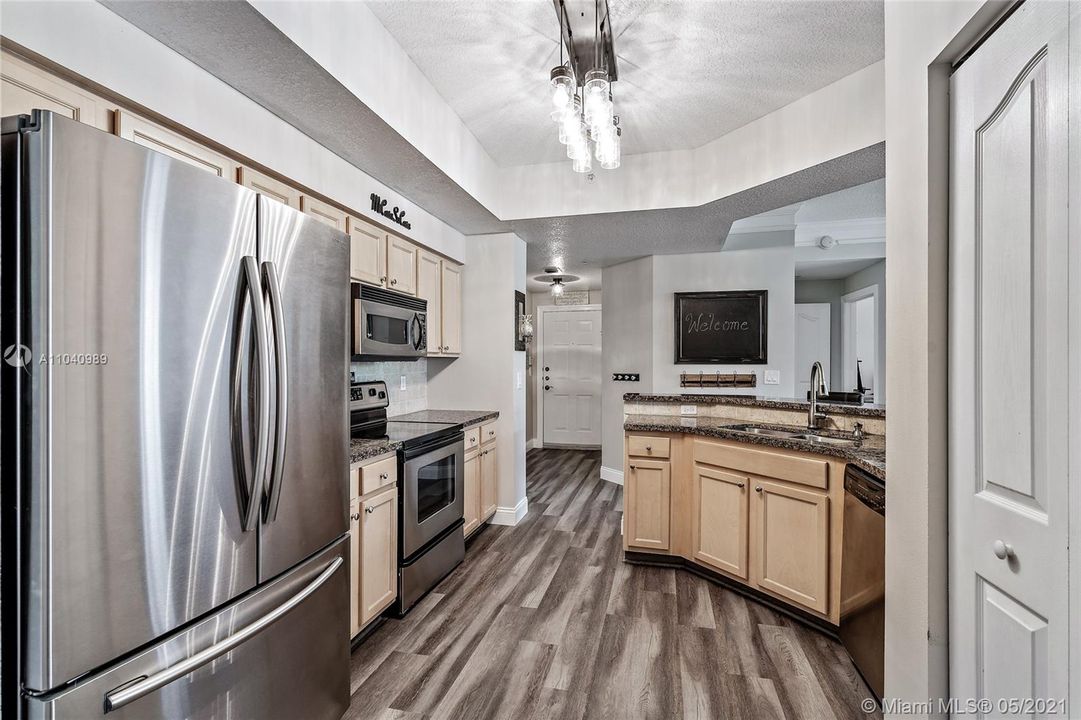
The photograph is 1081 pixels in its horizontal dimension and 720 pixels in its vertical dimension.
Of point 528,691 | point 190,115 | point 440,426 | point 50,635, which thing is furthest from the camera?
point 440,426

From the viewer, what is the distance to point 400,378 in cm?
368

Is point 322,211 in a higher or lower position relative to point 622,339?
higher

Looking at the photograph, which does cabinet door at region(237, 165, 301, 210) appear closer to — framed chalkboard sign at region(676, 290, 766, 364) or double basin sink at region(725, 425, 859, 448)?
double basin sink at region(725, 425, 859, 448)

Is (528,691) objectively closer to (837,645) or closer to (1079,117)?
(837,645)

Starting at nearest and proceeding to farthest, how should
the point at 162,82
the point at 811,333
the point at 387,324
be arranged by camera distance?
the point at 162,82 → the point at 387,324 → the point at 811,333

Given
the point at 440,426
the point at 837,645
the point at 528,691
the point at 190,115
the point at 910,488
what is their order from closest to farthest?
1. the point at 910,488
2. the point at 190,115
3. the point at 528,691
4. the point at 837,645
5. the point at 440,426

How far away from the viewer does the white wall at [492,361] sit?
13.1 ft

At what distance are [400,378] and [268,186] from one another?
1.83 m

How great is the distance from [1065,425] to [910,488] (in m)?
0.47

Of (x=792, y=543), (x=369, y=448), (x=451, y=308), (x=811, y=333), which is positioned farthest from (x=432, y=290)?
(x=811, y=333)

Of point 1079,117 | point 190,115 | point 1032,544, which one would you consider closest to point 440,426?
point 190,115

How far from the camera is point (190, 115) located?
5.56 feet

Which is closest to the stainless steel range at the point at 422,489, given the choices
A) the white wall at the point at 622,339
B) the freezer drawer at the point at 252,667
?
the freezer drawer at the point at 252,667

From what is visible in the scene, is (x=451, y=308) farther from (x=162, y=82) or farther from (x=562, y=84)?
(x=162, y=82)
